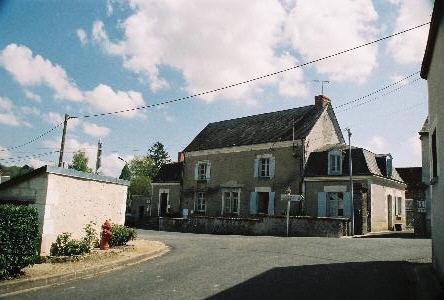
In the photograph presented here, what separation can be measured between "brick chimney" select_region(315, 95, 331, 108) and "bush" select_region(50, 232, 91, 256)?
22.5 meters

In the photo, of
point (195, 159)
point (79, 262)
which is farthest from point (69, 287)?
point (195, 159)

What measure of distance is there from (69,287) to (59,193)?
154 inches

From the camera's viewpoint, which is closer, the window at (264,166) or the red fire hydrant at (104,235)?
the red fire hydrant at (104,235)

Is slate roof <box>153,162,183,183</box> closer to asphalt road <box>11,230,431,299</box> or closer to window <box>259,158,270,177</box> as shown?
window <box>259,158,270,177</box>

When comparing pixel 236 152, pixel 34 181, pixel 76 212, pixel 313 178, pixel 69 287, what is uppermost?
pixel 236 152

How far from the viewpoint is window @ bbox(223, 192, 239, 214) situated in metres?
29.0

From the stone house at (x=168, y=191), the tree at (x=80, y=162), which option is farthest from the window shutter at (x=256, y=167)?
the tree at (x=80, y=162)

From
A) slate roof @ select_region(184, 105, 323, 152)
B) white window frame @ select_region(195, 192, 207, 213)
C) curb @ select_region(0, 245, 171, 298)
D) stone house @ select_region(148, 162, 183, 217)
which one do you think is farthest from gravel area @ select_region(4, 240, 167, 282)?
stone house @ select_region(148, 162, 183, 217)

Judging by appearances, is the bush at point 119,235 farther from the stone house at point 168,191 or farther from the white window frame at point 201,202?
the stone house at point 168,191

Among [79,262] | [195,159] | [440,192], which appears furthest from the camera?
[195,159]

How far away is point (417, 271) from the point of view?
850cm

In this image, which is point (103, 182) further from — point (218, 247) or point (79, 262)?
point (218, 247)

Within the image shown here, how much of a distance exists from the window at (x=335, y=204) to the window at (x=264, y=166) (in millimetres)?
4720

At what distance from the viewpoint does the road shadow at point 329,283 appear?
21.9 ft
